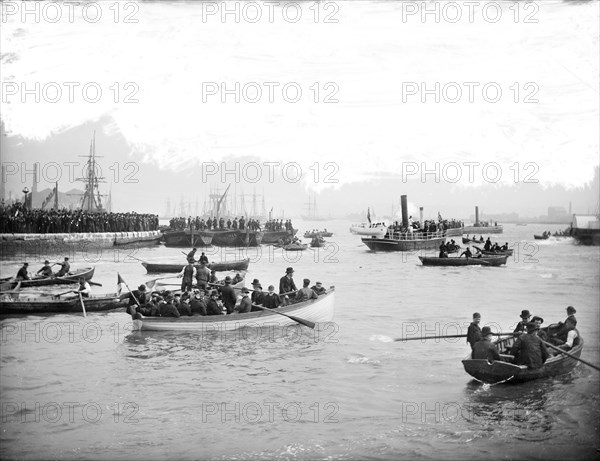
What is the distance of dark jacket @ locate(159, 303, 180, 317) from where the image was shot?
10.4 m

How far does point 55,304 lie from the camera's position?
1216cm

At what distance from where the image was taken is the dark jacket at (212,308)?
1077cm

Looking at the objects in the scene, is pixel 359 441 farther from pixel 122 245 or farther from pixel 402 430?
pixel 122 245

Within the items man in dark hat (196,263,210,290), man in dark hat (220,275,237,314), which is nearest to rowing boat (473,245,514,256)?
man in dark hat (196,263,210,290)

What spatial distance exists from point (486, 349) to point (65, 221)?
12.8 meters

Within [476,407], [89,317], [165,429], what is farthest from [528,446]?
[89,317]

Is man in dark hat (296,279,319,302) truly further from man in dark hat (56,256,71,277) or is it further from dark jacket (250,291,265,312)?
man in dark hat (56,256,71,277)

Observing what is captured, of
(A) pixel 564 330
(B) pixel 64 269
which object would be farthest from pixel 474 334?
(B) pixel 64 269

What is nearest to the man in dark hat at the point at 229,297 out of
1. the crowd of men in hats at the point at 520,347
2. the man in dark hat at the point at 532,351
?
the crowd of men in hats at the point at 520,347

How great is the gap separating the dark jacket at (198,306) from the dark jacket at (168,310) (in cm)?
35

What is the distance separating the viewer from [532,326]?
7840 mm

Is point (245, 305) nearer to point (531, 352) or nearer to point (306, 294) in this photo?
point (306, 294)

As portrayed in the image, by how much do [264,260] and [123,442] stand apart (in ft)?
72.7

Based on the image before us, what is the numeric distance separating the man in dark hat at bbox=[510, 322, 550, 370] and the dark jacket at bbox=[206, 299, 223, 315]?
5353mm
